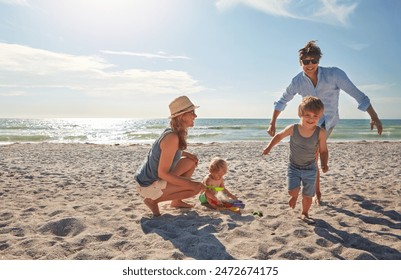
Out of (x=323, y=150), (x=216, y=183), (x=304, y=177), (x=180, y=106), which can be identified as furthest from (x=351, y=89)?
(x=180, y=106)

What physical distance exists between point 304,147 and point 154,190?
5.76ft

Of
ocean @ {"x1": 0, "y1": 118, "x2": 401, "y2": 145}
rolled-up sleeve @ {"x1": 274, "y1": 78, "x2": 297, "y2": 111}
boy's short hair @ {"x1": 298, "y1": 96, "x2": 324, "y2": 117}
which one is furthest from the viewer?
ocean @ {"x1": 0, "y1": 118, "x2": 401, "y2": 145}

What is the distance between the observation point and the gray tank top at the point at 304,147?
12.0ft

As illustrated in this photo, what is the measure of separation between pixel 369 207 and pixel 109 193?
384cm

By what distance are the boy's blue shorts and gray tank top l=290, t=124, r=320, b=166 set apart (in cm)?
6

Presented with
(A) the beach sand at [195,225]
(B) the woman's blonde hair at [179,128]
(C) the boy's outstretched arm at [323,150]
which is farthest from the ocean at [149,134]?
(C) the boy's outstretched arm at [323,150]

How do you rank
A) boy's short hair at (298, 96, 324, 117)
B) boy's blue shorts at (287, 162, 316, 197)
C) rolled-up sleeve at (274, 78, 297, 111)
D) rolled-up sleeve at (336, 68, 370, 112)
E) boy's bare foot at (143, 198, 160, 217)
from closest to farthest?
boy's short hair at (298, 96, 324, 117), boy's blue shorts at (287, 162, 316, 197), boy's bare foot at (143, 198, 160, 217), rolled-up sleeve at (336, 68, 370, 112), rolled-up sleeve at (274, 78, 297, 111)

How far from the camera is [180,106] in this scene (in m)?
3.52

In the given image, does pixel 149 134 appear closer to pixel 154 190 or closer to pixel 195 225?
pixel 154 190

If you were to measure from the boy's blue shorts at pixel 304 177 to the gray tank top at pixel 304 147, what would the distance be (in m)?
0.06

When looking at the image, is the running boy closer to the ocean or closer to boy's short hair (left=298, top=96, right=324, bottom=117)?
boy's short hair (left=298, top=96, right=324, bottom=117)

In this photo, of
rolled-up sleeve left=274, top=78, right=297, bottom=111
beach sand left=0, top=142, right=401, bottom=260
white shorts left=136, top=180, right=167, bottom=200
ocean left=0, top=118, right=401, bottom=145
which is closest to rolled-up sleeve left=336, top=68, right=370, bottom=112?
rolled-up sleeve left=274, top=78, right=297, bottom=111

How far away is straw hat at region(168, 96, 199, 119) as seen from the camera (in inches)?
138
